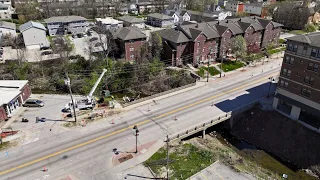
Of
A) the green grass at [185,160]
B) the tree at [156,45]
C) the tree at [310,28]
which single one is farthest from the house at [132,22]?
the green grass at [185,160]

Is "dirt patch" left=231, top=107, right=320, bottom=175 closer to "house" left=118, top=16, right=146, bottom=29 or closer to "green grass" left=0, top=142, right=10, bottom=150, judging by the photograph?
"green grass" left=0, top=142, right=10, bottom=150

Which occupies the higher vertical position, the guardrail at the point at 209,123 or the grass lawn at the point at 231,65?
the grass lawn at the point at 231,65

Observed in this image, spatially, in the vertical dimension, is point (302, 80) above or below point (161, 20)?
below

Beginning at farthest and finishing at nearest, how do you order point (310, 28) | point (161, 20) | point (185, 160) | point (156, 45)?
1. point (310, 28)
2. point (161, 20)
3. point (156, 45)
4. point (185, 160)

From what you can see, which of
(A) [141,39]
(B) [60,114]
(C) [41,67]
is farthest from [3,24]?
(B) [60,114]

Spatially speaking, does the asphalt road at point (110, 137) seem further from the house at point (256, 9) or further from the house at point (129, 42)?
the house at point (256, 9)

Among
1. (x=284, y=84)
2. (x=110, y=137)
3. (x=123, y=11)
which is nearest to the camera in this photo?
(x=110, y=137)

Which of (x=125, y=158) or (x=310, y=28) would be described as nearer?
(x=125, y=158)

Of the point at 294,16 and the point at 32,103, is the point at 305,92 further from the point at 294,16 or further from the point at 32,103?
the point at 294,16

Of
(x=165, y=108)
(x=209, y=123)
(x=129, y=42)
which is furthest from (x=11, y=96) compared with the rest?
(x=209, y=123)
